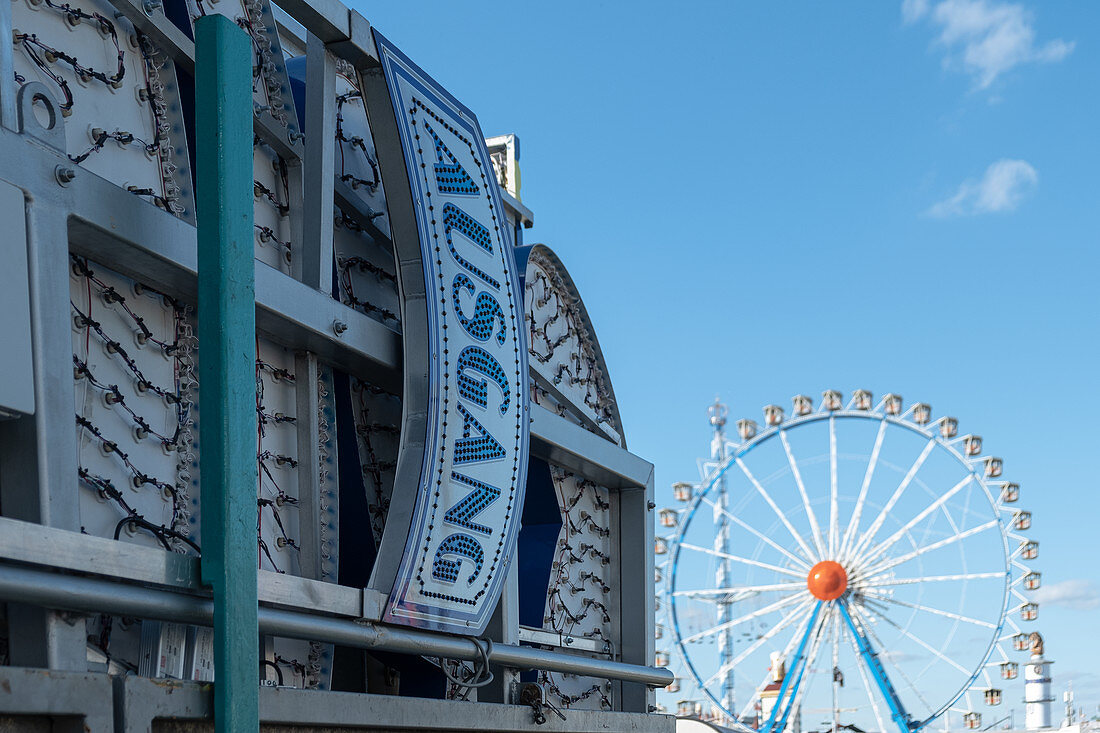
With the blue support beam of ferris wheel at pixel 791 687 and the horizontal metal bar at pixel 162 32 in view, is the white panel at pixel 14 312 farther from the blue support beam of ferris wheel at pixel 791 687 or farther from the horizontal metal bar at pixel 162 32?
→ the blue support beam of ferris wheel at pixel 791 687

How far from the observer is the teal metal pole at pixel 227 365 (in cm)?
462

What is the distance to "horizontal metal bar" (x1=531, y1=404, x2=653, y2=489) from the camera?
26.2 ft

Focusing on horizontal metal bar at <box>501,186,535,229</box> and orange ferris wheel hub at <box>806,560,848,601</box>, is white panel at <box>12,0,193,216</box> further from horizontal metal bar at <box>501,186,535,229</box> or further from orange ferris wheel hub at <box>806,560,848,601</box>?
orange ferris wheel hub at <box>806,560,848,601</box>

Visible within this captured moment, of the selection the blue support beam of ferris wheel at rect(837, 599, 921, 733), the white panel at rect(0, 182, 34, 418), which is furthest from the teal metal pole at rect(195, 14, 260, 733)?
the blue support beam of ferris wheel at rect(837, 599, 921, 733)

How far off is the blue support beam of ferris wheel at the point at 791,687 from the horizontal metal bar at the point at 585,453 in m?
20.4

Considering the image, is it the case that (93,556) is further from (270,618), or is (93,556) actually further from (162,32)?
(162,32)

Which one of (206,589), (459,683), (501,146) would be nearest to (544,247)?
(501,146)

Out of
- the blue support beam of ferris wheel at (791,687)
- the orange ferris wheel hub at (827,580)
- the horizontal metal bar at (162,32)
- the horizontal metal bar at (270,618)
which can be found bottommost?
the blue support beam of ferris wheel at (791,687)

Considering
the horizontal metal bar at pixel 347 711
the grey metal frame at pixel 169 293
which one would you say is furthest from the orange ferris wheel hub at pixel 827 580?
the grey metal frame at pixel 169 293

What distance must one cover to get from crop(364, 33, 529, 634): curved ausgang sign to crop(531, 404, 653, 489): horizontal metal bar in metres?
0.82

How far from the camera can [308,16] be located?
6.20m

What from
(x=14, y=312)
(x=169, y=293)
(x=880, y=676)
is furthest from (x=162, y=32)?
(x=880, y=676)

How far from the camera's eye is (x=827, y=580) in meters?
29.6

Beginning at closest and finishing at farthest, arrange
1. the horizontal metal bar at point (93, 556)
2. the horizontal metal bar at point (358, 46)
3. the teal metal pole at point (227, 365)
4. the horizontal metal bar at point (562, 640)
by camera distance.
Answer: the horizontal metal bar at point (93, 556), the teal metal pole at point (227, 365), the horizontal metal bar at point (358, 46), the horizontal metal bar at point (562, 640)
